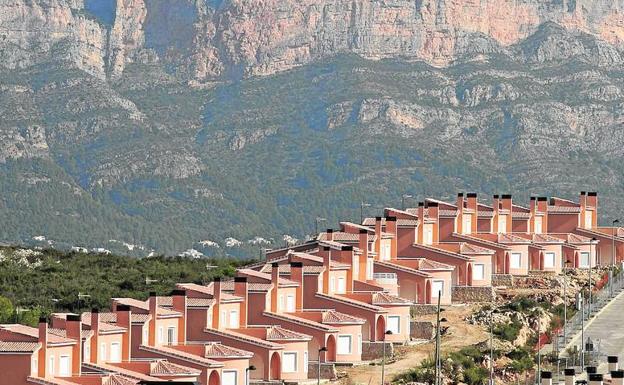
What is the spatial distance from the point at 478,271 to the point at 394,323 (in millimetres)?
18844

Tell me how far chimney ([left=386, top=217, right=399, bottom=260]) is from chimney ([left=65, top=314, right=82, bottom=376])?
43.3 meters

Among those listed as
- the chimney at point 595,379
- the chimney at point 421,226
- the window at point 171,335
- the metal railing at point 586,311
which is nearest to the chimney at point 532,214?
the chimney at point 421,226

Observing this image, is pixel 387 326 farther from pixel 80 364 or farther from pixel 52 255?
pixel 52 255

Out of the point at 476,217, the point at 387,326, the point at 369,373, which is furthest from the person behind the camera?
the point at 476,217

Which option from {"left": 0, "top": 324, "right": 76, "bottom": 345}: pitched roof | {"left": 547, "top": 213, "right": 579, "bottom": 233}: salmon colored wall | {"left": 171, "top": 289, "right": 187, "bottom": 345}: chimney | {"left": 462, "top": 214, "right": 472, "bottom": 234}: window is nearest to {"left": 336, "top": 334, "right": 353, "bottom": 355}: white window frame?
{"left": 171, "top": 289, "right": 187, "bottom": 345}: chimney

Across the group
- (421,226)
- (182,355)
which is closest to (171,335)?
(182,355)

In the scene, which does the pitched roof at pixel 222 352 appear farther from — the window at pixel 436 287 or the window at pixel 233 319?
the window at pixel 436 287

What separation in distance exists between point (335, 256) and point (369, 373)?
2061 cm

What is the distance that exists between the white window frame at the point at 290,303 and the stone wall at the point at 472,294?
14.6m

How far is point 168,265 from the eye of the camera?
568 ft

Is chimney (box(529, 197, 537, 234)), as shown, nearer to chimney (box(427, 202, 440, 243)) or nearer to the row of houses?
the row of houses

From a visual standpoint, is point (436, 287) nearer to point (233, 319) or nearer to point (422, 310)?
point (422, 310)

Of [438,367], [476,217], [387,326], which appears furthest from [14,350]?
[476,217]

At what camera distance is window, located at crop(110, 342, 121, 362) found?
112 meters
